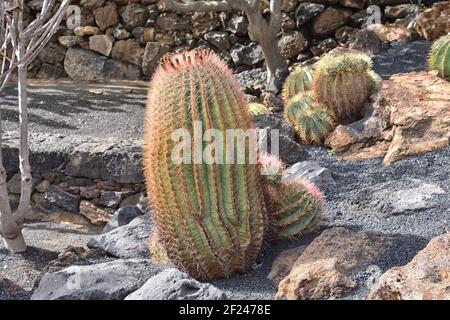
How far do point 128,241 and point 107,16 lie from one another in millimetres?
5673

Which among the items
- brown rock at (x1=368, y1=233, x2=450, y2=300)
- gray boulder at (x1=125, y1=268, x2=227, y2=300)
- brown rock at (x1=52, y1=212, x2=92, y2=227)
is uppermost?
brown rock at (x1=368, y1=233, x2=450, y2=300)

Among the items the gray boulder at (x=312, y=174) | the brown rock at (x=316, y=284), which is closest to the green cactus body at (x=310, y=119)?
the gray boulder at (x=312, y=174)

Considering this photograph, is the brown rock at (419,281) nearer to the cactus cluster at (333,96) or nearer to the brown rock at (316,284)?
the brown rock at (316,284)

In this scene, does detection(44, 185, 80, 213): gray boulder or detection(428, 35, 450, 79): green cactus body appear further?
detection(44, 185, 80, 213): gray boulder

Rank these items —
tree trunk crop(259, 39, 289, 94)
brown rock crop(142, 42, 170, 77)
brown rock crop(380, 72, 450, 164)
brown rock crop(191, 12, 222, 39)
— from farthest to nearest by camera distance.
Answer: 1. brown rock crop(142, 42, 170, 77)
2. brown rock crop(191, 12, 222, 39)
3. tree trunk crop(259, 39, 289, 94)
4. brown rock crop(380, 72, 450, 164)

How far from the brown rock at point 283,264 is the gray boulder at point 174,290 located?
1.29 feet

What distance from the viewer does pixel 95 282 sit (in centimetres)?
273

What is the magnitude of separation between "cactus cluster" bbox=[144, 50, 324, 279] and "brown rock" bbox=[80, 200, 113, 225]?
2.85 meters

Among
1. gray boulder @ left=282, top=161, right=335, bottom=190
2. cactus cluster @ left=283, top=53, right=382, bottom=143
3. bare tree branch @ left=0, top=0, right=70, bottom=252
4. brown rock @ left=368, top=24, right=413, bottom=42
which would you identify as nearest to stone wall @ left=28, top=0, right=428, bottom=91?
brown rock @ left=368, top=24, right=413, bottom=42

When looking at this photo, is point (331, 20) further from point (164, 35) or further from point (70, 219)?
point (70, 219)

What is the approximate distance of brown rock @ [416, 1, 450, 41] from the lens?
20.7ft

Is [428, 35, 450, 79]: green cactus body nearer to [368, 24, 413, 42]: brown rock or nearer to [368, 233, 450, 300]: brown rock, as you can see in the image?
[368, 24, 413, 42]: brown rock

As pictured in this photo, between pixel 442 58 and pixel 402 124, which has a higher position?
pixel 442 58

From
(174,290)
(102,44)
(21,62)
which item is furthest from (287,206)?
(102,44)
